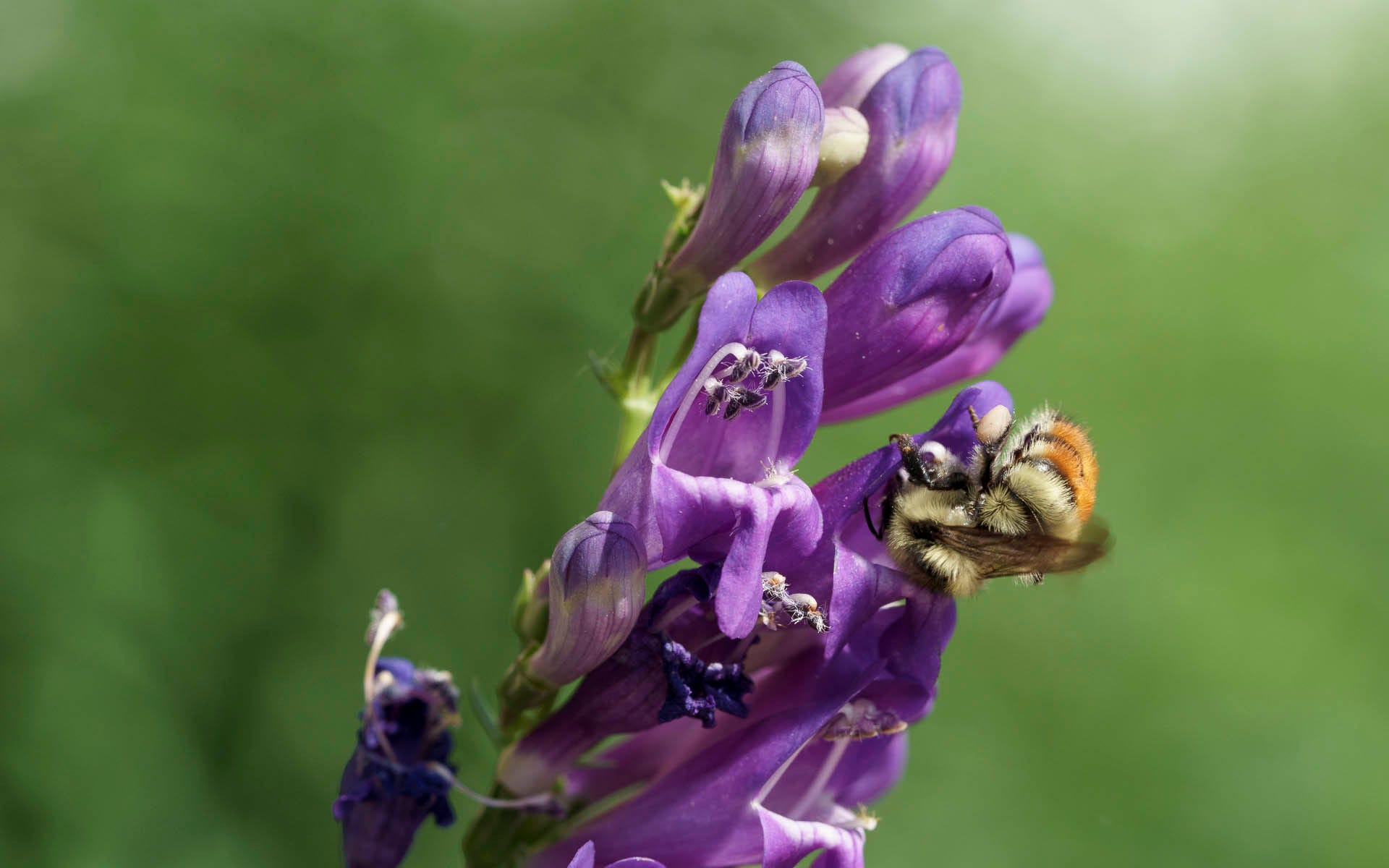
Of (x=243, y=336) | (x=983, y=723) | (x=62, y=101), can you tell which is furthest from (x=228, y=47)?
(x=983, y=723)

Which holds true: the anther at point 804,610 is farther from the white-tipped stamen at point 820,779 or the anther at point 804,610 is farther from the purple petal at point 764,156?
the purple petal at point 764,156

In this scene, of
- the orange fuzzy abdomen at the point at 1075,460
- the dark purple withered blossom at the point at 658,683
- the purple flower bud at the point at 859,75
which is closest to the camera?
the dark purple withered blossom at the point at 658,683

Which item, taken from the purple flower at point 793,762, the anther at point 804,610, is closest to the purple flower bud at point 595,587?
the anther at point 804,610

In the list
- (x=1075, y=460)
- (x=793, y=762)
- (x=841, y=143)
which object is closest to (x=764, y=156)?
(x=841, y=143)

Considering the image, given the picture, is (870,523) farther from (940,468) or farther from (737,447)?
(737,447)

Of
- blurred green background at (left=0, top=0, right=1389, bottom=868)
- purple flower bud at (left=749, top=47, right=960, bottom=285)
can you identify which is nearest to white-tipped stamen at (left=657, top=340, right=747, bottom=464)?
purple flower bud at (left=749, top=47, right=960, bottom=285)

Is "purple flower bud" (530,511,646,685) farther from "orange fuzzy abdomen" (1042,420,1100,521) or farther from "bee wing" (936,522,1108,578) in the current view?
"orange fuzzy abdomen" (1042,420,1100,521)
